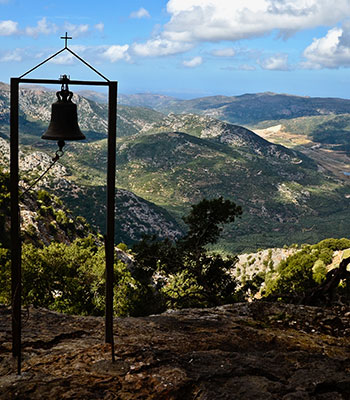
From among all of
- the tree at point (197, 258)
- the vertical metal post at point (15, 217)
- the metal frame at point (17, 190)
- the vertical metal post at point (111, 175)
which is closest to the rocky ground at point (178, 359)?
the vertical metal post at point (15, 217)

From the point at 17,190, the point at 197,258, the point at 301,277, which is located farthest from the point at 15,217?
the point at 301,277

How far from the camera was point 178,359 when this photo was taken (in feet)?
33.7

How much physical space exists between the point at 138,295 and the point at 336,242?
195 ft

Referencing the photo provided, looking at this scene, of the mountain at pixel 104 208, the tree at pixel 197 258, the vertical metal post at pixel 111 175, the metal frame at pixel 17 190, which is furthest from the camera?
the mountain at pixel 104 208

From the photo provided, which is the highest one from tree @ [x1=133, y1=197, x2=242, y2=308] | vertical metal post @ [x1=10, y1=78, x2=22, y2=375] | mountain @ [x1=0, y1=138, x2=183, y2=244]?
vertical metal post @ [x1=10, y1=78, x2=22, y2=375]

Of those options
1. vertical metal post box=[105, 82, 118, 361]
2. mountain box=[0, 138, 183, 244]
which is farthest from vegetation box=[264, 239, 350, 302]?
mountain box=[0, 138, 183, 244]

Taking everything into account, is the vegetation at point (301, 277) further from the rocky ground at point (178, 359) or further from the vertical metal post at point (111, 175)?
the vertical metal post at point (111, 175)

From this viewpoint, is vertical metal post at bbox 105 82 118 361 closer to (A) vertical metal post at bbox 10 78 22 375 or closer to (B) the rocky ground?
(B) the rocky ground

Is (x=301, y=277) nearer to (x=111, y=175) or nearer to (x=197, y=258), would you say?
(x=197, y=258)

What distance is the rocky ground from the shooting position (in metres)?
8.73

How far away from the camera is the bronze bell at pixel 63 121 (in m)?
9.27

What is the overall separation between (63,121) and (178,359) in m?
6.97

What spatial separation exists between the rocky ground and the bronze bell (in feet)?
19.2

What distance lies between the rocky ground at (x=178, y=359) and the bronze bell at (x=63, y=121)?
5839mm
